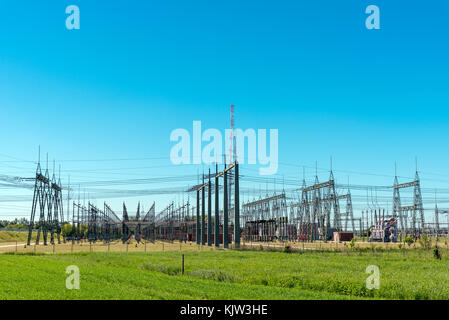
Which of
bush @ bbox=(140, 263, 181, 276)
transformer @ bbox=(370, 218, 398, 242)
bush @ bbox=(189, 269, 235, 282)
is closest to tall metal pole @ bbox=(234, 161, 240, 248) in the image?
bush @ bbox=(140, 263, 181, 276)

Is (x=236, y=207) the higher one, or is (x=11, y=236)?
(x=236, y=207)

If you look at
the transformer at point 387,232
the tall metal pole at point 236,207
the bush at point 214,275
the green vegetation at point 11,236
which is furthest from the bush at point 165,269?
the green vegetation at point 11,236

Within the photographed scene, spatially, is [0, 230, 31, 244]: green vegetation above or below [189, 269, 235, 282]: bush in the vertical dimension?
below

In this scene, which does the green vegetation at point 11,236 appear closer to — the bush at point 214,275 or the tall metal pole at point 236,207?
the tall metal pole at point 236,207

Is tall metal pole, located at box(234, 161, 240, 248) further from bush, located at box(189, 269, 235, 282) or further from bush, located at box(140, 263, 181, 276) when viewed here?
bush, located at box(189, 269, 235, 282)

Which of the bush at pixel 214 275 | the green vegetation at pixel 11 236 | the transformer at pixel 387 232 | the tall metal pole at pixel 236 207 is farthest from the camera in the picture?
the green vegetation at pixel 11 236

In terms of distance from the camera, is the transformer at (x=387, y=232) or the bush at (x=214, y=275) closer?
the bush at (x=214, y=275)

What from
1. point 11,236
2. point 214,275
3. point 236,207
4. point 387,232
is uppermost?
point 236,207

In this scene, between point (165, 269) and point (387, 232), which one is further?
point (387, 232)

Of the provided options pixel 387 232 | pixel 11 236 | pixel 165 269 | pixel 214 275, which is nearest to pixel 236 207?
pixel 165 269

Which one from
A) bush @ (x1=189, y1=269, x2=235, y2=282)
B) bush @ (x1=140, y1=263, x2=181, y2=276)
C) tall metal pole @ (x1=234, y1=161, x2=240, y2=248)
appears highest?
tall metal pole @ (x1=234, y1=161, x2=240, y2=248)

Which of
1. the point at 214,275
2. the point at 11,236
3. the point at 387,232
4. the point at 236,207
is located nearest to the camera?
the point at 214,275

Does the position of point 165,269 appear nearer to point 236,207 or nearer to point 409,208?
point 236,207

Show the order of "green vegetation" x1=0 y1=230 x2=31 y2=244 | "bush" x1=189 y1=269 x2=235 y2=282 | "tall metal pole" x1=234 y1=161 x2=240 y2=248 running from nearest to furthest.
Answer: "bush" x1=189 y1=269 x2=235 y2=282 → "tall metal pole" x1=234 y1=161 x2=240 y2=248 → "green vegetation" x1=0 y1=230 x2=31 y2=244
